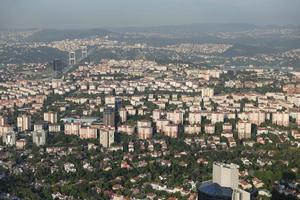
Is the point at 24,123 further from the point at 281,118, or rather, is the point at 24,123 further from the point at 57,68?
the point at 57,68

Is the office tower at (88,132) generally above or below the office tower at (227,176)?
below

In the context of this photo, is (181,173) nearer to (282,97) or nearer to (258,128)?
(258,128)

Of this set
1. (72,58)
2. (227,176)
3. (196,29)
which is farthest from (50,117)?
(196,29)

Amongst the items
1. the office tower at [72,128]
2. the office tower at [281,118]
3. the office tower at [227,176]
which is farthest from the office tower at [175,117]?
the office tower at [227,176]

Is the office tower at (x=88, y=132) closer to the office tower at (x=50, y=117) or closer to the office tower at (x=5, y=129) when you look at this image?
the office tower at (x=5, y=129)

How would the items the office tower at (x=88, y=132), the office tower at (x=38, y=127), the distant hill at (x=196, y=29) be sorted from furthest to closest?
the distant hill at (x=196, y=29), the office tower at (x=38, y=127), the office tower at (x=88, y=132)

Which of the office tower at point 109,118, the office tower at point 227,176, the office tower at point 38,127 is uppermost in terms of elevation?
the office tower at point 227,176

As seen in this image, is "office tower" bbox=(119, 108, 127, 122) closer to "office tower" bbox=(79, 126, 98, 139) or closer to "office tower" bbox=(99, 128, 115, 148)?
"office tower" bbox=(79, 126, 98, 139)

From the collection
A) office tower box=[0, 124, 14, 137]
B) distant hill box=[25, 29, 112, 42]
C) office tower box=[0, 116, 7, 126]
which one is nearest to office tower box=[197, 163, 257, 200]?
office tower box=[0, 124, 14, 137]
